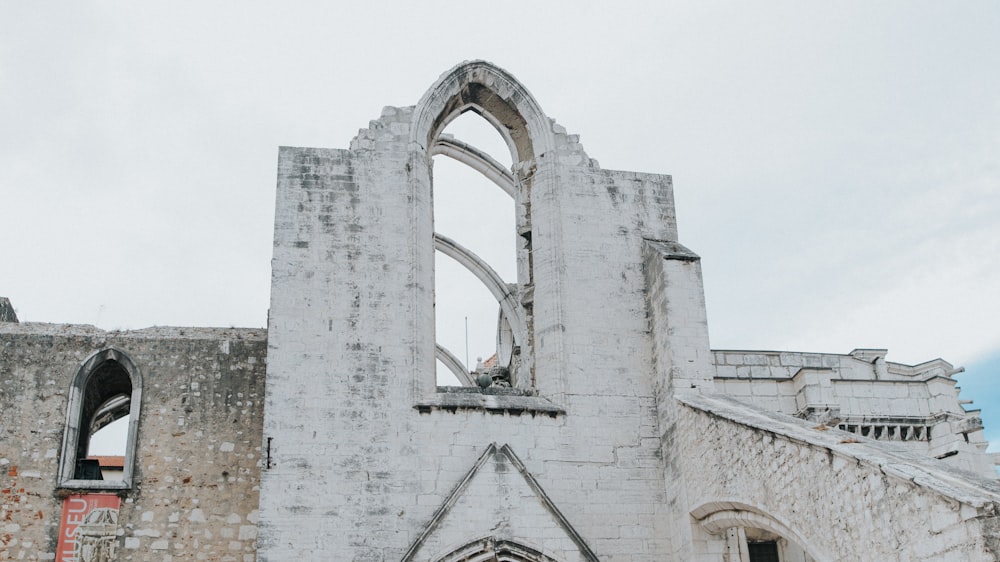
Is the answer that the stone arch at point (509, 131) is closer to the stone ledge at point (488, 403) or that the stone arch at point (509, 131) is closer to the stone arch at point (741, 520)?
the stone ledge at point (488, 403)

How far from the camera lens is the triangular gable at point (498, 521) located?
11.0 meters

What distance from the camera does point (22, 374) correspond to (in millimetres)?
12734

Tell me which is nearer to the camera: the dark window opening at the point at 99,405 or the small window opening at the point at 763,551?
the dark window opening at the point at 99,405

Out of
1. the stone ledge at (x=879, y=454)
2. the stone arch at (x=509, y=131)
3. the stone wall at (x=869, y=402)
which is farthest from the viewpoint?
the stone wall at (x=869, y=402)

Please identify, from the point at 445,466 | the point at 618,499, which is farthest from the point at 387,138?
the point at 618,499

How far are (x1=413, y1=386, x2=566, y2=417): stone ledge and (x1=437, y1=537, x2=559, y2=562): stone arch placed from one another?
1539mm

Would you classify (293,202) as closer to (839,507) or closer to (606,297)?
(606,297)

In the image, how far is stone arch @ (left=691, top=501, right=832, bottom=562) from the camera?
30.5 feet

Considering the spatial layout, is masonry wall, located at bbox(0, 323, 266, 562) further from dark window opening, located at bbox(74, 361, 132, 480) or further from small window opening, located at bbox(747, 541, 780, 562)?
small window opening, located at bbox(747, 541, 780, 562)

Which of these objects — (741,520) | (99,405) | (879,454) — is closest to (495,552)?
(741,520)

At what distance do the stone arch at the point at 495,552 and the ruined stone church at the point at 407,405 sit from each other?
22 millimetres

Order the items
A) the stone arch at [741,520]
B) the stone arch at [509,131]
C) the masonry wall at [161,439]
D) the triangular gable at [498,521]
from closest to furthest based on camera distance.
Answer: the stone arch at [741,520], the triangular gable at [498,521], the masonry wall at [161,439], the stone arch at [509,131]

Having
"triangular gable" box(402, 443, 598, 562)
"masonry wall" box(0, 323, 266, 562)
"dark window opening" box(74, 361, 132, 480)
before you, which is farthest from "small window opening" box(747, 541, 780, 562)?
"dark window opening" box(74, 361, 132, 480)

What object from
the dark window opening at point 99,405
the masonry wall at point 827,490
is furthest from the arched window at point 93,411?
the masonry wall at point 827,490
